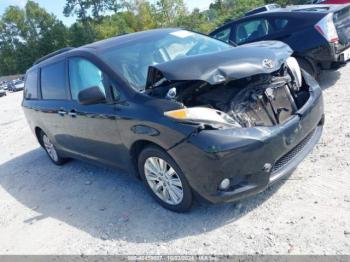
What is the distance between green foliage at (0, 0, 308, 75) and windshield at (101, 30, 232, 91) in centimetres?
2948

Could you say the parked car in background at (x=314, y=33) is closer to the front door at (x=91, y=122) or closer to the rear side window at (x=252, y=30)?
the rear side window at (x=252, y=30)

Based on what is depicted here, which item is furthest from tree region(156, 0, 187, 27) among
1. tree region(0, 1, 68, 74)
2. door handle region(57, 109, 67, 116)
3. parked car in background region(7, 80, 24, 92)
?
door handle region(57, 109, 67, 116)

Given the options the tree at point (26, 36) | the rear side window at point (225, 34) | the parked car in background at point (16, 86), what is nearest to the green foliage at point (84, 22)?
the tree at point (26, 36)

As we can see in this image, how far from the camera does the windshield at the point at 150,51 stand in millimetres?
4469

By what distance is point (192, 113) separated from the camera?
3.65 meters

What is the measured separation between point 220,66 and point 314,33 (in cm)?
362

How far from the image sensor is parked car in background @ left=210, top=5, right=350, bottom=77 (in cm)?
675

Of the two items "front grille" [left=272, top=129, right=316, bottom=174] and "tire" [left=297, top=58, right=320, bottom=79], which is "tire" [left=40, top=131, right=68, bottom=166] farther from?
"tire" [left=297, top=58, right=320, bottom=79]

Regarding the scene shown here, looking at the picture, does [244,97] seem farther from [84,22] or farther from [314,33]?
[84,22]

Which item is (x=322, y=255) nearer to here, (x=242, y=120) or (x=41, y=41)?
(x=242, y=120)

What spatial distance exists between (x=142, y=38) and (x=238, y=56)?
4.81 ft

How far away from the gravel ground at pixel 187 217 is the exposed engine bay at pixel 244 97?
2.41 ft

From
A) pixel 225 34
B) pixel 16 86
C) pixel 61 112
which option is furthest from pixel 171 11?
pixel 61 112

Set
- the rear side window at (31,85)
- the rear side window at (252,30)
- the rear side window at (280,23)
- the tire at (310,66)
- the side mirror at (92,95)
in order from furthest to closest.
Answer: the rear side window at (252,30) < the rear side window at (280,23) < the tire at (310,66) < the rear side window at (31,85) < the side mirror at (92,95)
